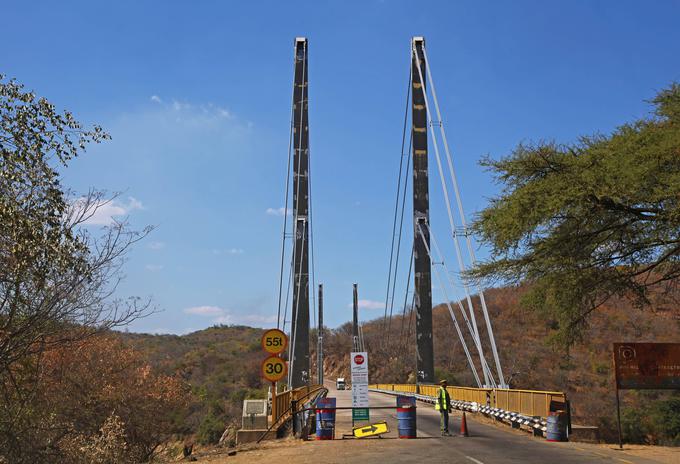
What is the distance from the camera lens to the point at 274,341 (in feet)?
55.4

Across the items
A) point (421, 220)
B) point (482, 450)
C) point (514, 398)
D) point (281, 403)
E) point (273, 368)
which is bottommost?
point (482, 450)

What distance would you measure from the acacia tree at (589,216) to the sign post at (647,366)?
6.70 ft

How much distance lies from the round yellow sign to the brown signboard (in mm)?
9305

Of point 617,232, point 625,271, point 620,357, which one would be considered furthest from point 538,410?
point 617,232

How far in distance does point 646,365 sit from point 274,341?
34.6 feet

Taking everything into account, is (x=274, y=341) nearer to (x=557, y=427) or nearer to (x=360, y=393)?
(x=360, y=393)

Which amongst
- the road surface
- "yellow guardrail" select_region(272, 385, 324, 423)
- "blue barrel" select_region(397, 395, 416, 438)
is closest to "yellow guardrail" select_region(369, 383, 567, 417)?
the road surface

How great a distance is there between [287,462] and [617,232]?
→ 10776mm

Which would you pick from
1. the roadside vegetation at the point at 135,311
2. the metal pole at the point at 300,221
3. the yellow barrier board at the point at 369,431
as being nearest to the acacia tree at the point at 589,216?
the roadside vegetation at the point at 135,311

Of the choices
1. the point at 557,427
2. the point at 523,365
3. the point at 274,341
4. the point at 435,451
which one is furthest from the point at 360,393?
the point at 523,365

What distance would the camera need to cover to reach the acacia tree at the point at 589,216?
49.4ft

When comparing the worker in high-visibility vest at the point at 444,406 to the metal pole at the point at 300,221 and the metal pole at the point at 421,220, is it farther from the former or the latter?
the metal pole at the point at 421,220

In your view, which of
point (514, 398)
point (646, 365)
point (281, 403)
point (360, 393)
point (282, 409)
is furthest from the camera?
point (514, 398)

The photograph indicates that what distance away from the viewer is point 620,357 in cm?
1794
